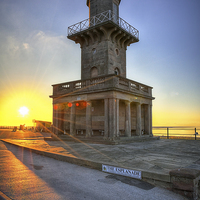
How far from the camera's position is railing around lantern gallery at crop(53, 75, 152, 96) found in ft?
51.4

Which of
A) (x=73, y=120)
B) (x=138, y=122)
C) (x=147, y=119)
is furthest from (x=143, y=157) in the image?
(x=147, y=119)

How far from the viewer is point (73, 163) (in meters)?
8.32

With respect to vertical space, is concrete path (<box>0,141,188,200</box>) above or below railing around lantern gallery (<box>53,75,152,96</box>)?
below

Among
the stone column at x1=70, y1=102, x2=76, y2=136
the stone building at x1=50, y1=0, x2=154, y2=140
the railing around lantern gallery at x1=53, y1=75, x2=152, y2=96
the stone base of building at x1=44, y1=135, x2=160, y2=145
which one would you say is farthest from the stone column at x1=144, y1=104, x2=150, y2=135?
the stone column at x1=70, y1=102, x2=76, y2=136

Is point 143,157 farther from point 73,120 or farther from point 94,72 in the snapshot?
point 94,72

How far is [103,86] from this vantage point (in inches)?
632

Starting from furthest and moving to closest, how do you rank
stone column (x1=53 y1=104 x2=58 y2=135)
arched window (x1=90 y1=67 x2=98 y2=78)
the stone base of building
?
stone column (x1=53 y1=104 x2=58 y2=135) < arched window (x1=90 y1=67 x2=98 y2=78) < the stone base of building

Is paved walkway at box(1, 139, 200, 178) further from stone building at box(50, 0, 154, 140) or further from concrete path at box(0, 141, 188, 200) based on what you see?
stone building at box(50, 0, 154, 140)

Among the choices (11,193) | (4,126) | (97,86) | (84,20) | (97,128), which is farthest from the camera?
(4,126)

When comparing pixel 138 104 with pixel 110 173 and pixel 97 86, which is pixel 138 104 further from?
pixel 110 173

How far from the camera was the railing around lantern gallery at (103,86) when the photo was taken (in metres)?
15.7

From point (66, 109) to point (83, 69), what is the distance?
4.88m

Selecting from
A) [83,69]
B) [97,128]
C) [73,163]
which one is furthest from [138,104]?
[73,163]

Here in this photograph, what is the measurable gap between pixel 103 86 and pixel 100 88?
1.03 ft
